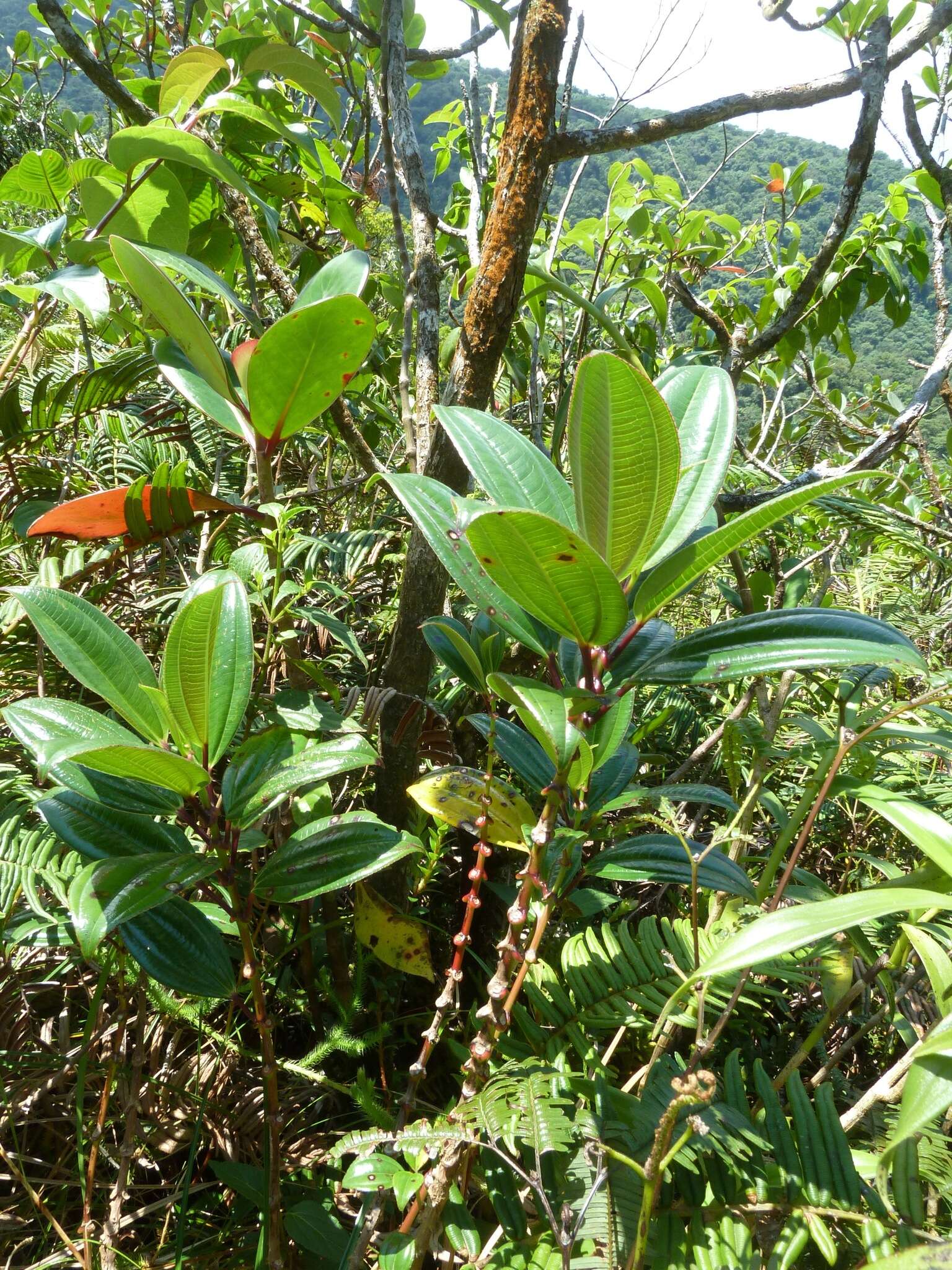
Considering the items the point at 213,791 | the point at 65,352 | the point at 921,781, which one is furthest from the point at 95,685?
the point at 65,352

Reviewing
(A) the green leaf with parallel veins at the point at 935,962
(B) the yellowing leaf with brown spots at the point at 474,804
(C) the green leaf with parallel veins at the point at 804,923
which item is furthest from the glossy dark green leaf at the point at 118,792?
(A) the green leaf with parallel veins at the point at 935,962

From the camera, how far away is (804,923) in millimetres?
493

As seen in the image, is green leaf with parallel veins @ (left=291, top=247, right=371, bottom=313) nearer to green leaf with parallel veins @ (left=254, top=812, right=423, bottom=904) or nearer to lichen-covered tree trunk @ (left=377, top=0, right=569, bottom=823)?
lichen-covered tree trunk @ (left=377, top=0, right=569, bottom=823)

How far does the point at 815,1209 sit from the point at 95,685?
74cm

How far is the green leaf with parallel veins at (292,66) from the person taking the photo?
1116mm

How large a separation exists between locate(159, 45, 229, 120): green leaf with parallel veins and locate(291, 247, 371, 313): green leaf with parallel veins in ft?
1.00

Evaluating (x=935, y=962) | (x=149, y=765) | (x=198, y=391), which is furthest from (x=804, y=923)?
(x=198, y=391)

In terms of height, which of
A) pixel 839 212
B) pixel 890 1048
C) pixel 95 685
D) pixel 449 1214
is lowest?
pixel 890 1048

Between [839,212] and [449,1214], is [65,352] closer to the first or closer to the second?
[839,212]

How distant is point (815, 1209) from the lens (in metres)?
0.65

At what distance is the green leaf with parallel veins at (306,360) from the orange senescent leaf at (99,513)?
0.35 ft

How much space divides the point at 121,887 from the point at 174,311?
0.58 m

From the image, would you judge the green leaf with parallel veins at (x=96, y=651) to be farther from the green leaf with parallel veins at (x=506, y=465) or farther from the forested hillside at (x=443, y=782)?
the green leaf with parallel veins at (x=506, y=465)

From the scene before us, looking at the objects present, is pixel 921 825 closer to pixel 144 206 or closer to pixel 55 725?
pixel 55 725
